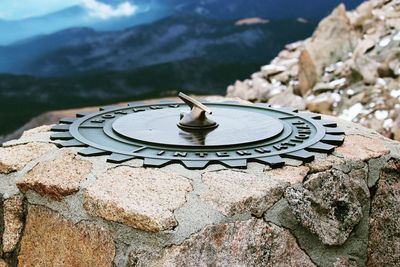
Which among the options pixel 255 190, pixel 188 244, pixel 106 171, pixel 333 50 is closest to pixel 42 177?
pixel 106 171

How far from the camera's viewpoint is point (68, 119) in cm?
299

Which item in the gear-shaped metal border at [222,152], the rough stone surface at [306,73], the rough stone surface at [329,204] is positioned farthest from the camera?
the rough stone surface at [306,73]

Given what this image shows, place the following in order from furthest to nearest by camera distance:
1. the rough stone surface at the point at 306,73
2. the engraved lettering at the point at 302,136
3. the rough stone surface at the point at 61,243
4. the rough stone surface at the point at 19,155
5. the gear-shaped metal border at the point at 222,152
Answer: the rough stone surface at the point at 306,73
the engraved lettering at the point at 302,136
the rough stone surface at the point at 19,155
the gear-shaped metal border at the point at 222,152
the rough stone surface at the point at 61,243

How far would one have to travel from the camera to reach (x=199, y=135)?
2.58 m

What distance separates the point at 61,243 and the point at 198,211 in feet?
1.99

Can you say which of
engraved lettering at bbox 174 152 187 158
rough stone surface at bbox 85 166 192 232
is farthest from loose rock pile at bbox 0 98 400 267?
engraved lettering at bbox 174 152 187 158

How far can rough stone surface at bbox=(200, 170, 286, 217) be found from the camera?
1.92 m

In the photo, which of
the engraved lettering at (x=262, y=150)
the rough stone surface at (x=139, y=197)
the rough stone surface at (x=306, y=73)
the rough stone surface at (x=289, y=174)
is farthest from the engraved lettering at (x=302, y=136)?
the rough stone surface at (x=306, y=73)

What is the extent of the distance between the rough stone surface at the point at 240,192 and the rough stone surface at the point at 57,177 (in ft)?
1.63

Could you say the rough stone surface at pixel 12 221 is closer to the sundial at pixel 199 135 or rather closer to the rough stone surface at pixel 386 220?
the sundial at pixel 199 135

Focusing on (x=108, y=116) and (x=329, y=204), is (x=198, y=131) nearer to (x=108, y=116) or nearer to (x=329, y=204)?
(x=108, y=116)

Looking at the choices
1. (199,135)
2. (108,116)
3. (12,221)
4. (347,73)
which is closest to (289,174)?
(199,135)

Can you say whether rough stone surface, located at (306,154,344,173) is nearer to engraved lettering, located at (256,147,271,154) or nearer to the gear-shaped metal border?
the gear-shaped metal border

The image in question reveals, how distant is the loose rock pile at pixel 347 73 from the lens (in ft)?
18.1
